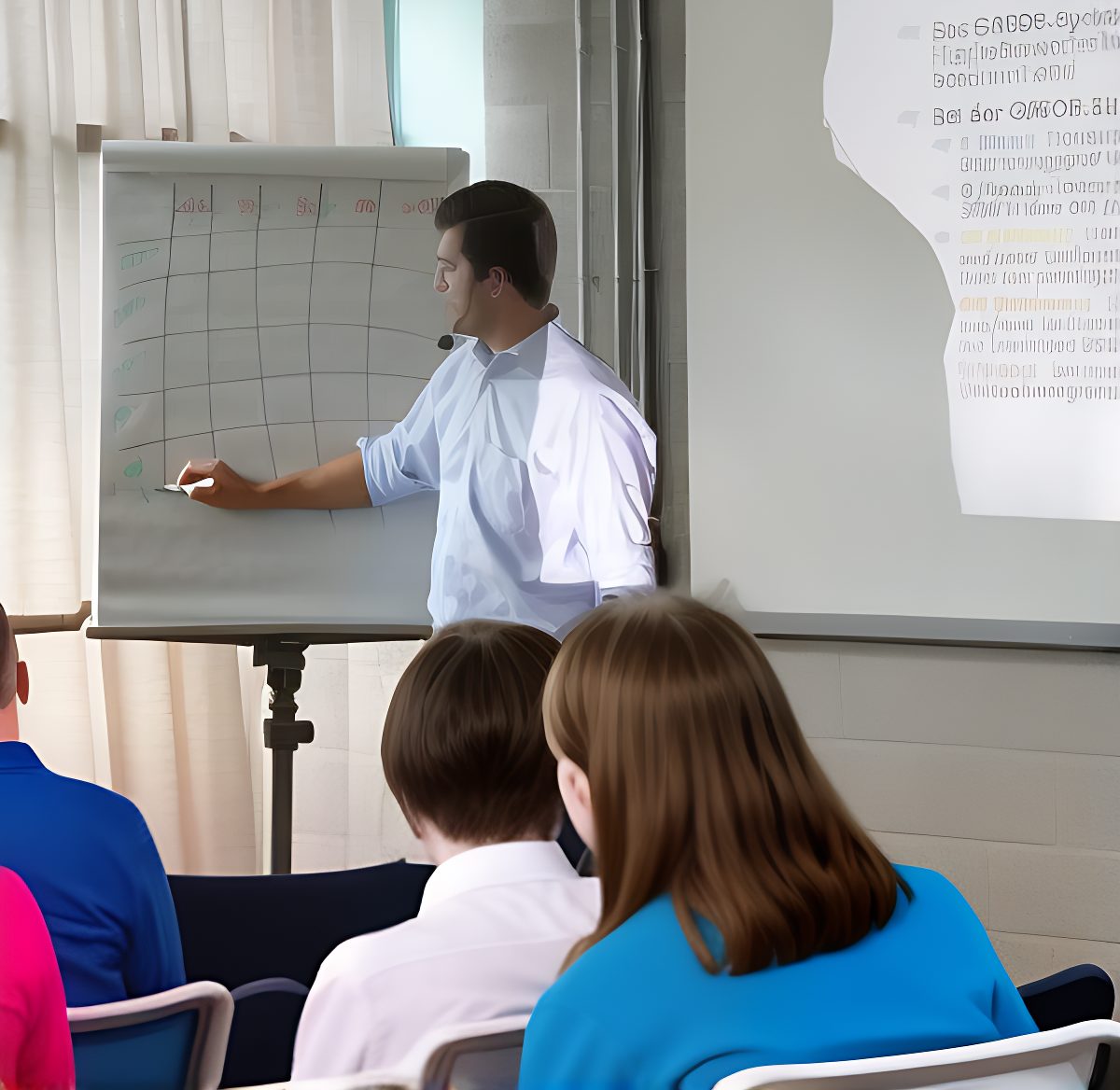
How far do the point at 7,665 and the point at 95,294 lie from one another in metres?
1.43

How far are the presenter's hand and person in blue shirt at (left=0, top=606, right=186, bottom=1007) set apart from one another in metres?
1.16

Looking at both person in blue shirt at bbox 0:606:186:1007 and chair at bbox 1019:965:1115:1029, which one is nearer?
person in blue shirt at bbox 0:606:186:1007

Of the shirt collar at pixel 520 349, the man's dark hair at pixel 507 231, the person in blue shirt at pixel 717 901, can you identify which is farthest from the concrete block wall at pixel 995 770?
the person in blue shirt at pixel 717 901

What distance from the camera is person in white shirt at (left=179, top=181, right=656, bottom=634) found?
8.05 feet

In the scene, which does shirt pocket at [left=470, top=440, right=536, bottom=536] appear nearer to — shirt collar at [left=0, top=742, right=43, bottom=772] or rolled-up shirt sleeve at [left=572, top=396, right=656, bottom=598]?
rolled-up shirt sleeve at [left=572, top=396, right=656, bottom=598]

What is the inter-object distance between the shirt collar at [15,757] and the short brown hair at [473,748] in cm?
37

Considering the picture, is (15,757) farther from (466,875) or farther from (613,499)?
(613,499)

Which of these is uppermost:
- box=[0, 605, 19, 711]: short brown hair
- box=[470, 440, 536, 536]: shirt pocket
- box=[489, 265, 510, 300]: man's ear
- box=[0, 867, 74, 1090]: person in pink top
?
box=[489, 265, 510, 300]: man's ear

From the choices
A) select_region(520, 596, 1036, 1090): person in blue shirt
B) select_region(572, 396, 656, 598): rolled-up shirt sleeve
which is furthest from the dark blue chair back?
select_region(572, 396, 656, 598): rolled-up shirt sleeve

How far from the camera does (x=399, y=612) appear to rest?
2.49 metres

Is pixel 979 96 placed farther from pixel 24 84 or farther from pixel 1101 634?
pixel 24 84

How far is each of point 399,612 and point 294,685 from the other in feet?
0.81

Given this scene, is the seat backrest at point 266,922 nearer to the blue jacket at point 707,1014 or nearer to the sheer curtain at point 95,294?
the blue jacket at point 707,1014

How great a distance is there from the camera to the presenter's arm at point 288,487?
2436 mm
